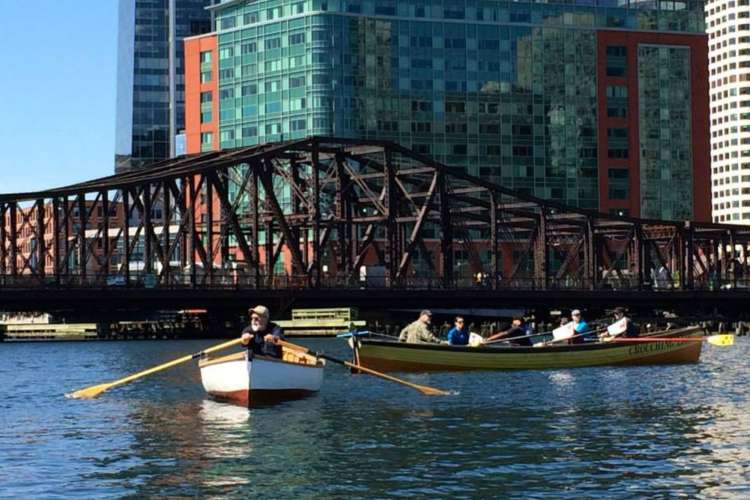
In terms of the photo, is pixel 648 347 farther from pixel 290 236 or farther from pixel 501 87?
pixel 501 87

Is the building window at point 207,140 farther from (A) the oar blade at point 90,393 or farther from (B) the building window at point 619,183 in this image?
(A) the oar blade at point 90,393

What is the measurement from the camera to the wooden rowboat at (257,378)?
45.0 meters

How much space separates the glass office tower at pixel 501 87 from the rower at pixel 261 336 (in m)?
130

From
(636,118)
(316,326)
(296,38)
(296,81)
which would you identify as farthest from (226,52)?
(316,326)

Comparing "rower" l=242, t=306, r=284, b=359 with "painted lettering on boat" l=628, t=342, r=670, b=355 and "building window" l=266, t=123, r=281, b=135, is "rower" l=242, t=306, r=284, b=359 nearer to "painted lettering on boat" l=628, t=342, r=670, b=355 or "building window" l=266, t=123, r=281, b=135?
"painted lettering on boat" l=628, t=342, r=670, b=355

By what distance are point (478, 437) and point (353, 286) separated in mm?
81273

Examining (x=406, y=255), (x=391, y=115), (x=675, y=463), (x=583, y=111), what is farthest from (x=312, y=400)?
(x=583, y=111)

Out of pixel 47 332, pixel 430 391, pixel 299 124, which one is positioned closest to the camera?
pixel 430 391

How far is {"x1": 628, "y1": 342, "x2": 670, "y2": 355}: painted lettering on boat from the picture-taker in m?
66.9

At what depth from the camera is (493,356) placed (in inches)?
2330

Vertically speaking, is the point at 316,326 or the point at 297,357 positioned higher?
the point at 297,357

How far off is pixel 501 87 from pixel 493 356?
422ft

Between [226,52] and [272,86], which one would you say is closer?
[272,86]

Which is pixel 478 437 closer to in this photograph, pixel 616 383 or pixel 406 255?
pixel 616 383
